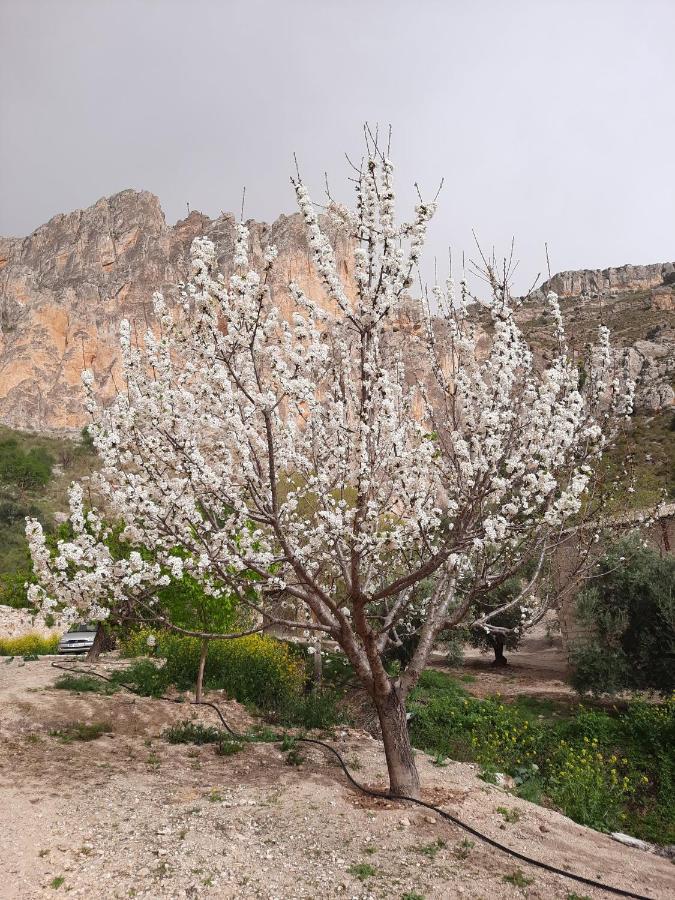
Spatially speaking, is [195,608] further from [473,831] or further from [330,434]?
[473,831]

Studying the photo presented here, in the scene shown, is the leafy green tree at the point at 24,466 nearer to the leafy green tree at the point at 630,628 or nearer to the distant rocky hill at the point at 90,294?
the distant rocky hill at the point at 90,294

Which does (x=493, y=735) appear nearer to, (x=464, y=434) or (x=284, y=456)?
(x=464, y=434)

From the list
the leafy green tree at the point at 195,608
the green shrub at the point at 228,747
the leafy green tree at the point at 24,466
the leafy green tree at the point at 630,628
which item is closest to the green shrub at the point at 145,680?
the leafy green tree at the point at 195,608

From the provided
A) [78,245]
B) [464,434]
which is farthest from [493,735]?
[78,245]

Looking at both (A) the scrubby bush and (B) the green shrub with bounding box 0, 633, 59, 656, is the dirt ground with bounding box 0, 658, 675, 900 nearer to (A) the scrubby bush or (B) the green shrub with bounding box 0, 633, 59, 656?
(A) the scrubby bush

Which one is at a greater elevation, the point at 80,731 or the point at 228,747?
the point at 80,731

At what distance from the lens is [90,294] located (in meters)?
71.3

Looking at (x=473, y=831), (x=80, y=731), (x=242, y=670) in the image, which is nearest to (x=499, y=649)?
(x=242, y=670)

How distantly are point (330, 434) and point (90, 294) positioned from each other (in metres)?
75.3

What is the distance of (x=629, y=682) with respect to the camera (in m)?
12.0

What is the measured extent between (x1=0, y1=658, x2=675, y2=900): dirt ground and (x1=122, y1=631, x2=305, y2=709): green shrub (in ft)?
10.2

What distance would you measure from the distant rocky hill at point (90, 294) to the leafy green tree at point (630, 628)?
39.5 meters

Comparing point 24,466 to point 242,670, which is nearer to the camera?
point 242,670

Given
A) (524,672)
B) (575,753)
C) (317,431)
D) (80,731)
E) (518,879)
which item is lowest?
(524,672)
